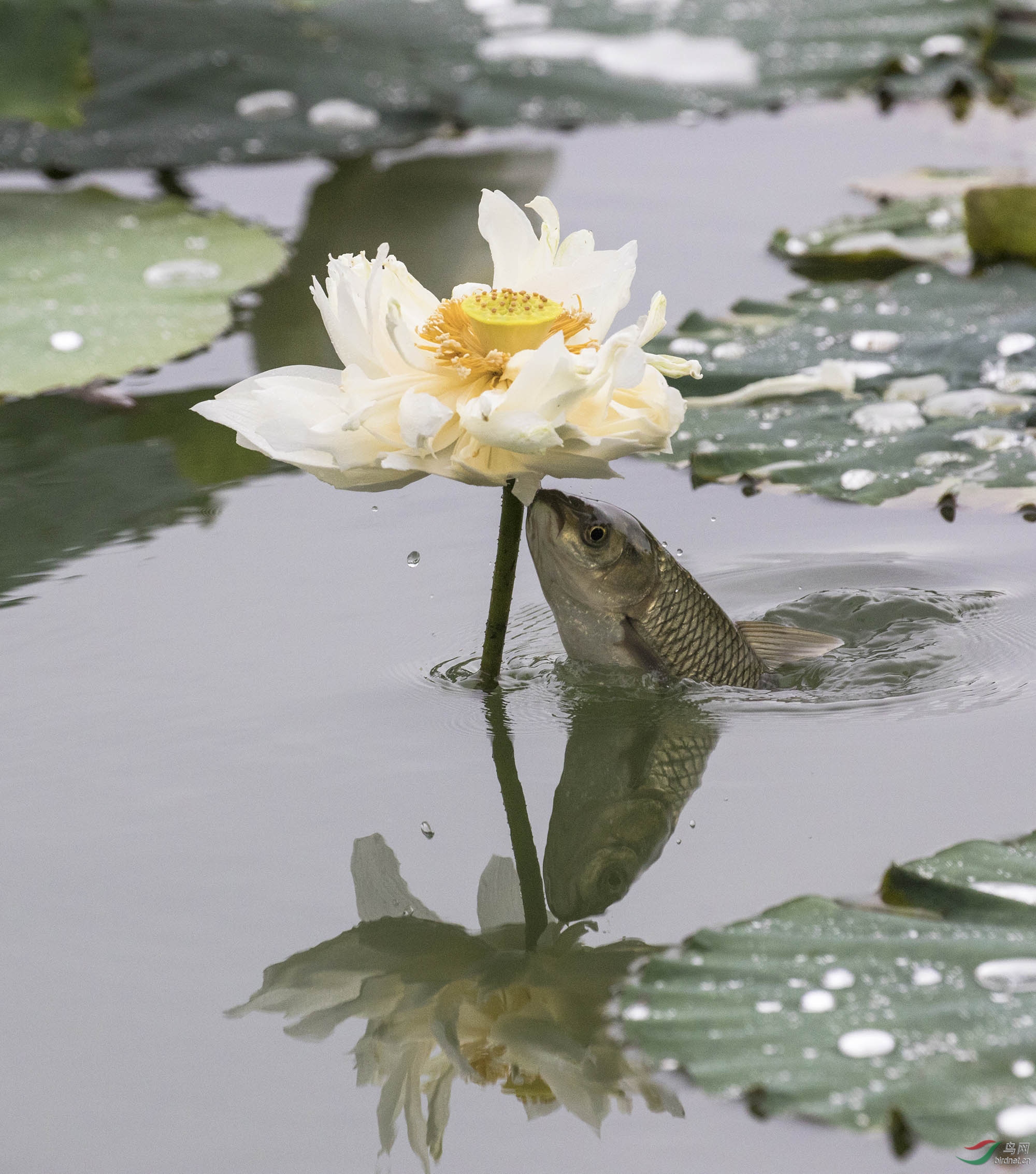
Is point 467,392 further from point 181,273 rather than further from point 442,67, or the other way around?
point 442,67

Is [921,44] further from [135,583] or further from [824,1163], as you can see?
[824,1163]

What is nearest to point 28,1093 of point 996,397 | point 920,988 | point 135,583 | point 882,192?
point 920,988

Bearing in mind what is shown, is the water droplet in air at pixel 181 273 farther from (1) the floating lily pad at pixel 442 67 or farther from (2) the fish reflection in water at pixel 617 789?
(2) the fish reflection in water at pixel 617 789

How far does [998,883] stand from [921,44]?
3090mm

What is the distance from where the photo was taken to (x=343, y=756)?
1.29 m

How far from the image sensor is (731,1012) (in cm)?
91

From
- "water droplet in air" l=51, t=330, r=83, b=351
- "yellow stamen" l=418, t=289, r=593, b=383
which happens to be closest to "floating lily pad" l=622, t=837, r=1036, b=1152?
"yellow stamen" l=418, t=289, r=593, b=383

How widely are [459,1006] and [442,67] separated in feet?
9.64

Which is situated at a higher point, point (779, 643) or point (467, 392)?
point (467, 392)

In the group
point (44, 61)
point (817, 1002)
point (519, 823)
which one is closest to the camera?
point (817, 1002)

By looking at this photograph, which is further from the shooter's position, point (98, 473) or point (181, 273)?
point (181, 273)

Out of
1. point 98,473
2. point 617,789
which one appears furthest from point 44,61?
point 617,789

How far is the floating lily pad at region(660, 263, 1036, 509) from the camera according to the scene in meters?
1.81

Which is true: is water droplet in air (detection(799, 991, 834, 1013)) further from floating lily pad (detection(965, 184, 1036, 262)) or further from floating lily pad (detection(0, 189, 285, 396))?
floating lily pad (detection(965, 184, 1036, 262))
